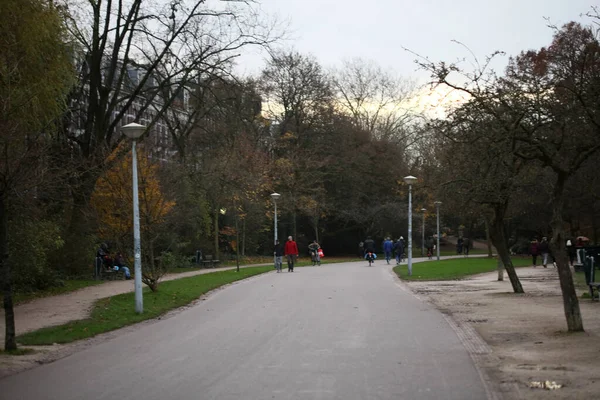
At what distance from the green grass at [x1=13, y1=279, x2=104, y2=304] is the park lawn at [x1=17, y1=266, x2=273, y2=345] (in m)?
2.60

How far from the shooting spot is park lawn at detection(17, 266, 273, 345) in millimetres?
13781

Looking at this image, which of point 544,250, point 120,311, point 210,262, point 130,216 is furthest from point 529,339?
point 210,262

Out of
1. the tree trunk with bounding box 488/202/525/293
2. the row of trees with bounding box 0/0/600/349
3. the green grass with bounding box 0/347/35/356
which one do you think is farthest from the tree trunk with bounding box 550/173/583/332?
the tree trunk with bounding box 488/202/525/293

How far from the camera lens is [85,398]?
8.15 meters

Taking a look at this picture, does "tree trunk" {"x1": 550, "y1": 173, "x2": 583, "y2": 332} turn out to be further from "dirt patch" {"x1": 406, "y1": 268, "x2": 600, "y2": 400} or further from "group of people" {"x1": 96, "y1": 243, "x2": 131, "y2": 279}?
"group of people" {"x1": 96, "y1": 243, "x2": 131, "y2": 279}

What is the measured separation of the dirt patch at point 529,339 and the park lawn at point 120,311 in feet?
23.4

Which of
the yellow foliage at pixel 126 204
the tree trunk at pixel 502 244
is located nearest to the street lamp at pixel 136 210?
the yellow foliage at pixel 126 204

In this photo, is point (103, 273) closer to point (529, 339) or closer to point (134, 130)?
point (134, 130)

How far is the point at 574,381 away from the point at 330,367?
120 inches

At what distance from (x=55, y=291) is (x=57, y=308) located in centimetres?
600

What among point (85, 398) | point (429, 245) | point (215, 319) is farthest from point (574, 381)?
point (429, 245)

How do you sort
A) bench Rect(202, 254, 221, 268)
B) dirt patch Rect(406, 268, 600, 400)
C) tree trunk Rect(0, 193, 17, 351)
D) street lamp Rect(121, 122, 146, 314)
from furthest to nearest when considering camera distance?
1. bench Rect(202, 254, 221, 268)
2. street lamp Rect(121, 122, 146, 314)
3. tree trunk Rect(0, 193, 17, 351)
4. dirt patch Rect(406, 268, 600, 400)

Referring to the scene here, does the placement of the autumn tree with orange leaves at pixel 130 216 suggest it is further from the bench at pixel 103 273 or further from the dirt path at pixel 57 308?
the bench at pixel 103 273

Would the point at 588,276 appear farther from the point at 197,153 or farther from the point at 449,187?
the point at 197,153
